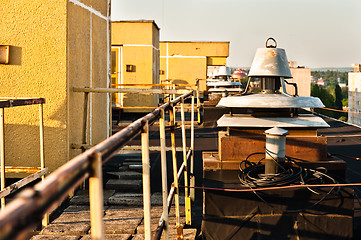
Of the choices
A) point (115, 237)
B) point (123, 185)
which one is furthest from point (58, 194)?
point (123, 185)

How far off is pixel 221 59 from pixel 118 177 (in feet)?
93.7

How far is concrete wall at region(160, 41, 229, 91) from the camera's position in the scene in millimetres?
34406

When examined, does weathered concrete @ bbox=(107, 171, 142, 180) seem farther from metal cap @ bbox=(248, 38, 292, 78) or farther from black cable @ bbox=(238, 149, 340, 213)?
metal cap @ bbox=(248, 38, 292, 78)

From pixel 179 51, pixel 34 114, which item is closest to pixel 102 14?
pixel 34 114

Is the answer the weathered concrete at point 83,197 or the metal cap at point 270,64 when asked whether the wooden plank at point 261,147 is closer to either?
the metal cap at point 270,64

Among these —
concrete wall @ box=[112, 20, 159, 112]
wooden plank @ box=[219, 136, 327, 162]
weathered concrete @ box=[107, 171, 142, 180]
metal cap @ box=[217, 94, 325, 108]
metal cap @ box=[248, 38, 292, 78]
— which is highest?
concrete wall @ box=[112, 20, 159, 112]

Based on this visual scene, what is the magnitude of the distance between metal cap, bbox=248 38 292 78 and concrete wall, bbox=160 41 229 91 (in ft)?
92.6

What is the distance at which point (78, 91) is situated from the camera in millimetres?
7266

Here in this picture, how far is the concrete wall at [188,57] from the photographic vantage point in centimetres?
3441

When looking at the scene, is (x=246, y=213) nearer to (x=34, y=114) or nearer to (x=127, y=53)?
(x=34, y=114)

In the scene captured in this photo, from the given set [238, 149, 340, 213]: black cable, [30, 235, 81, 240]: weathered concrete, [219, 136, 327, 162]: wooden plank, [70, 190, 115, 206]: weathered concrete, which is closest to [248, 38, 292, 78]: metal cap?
[219, 136, 327, 162]: wooden plank

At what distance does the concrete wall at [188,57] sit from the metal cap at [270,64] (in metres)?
28.2

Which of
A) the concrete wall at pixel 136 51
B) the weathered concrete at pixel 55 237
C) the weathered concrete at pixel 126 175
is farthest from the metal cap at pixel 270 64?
the concrete wall at pixel 136 51

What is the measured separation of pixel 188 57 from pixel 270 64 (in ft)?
94.4
